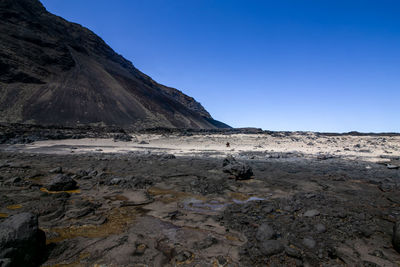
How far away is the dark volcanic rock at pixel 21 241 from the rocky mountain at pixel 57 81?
4189cm

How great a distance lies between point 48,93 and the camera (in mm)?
43125

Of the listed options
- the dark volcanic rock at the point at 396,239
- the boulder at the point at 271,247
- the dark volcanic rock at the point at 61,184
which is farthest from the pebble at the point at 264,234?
the dark volcanic rock at the point at 61,184

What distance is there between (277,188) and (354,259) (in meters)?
3.51

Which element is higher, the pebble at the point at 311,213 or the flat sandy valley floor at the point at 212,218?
the pebble at the point at 311,213

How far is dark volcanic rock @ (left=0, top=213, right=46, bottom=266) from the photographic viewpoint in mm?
2467

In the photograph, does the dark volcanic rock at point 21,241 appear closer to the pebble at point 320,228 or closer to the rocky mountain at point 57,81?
the pebble at point 320,228

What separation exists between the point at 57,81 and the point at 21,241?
55464 millimetres

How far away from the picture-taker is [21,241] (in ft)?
8.41

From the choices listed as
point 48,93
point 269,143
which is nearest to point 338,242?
point 269,143

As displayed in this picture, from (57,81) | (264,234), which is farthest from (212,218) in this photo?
(57,81)

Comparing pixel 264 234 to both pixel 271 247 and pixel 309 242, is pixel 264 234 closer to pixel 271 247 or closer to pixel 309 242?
pixel 271 247

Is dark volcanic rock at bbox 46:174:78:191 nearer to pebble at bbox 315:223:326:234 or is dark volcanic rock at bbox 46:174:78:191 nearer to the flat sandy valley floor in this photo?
the flat sandy valley floor

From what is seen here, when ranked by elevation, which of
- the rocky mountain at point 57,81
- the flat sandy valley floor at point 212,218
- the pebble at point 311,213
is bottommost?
the flat sandy valley floor at point 212,218

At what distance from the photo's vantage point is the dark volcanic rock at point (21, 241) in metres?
2.47
